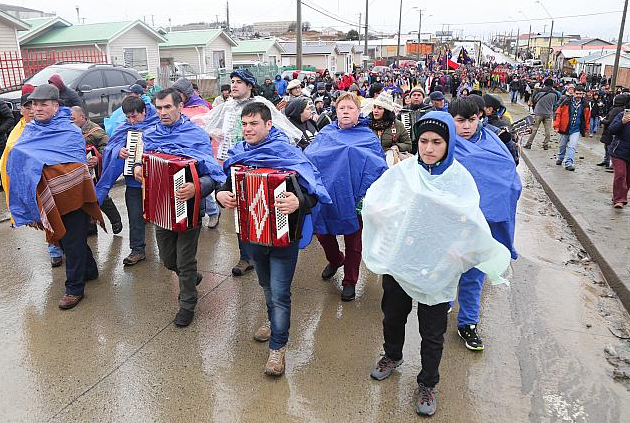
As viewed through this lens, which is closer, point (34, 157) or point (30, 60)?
point (34, 157)

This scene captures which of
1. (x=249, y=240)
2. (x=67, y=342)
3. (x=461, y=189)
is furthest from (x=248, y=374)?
(x=461, y=189)

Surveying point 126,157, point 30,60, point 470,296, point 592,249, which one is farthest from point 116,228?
point 30,60

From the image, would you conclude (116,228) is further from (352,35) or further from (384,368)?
(352,35)

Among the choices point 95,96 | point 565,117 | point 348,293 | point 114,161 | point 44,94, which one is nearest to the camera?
point 44,94

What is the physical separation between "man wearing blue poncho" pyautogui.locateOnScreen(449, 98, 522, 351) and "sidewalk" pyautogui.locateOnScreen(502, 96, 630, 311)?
1.94m

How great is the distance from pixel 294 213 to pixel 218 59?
32.8 meters

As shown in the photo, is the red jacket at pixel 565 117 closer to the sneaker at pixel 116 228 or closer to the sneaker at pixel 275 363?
the sneaker at pixel 116 228

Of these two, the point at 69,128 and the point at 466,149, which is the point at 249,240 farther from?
the point at 69,128

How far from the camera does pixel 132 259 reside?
5.34 metres

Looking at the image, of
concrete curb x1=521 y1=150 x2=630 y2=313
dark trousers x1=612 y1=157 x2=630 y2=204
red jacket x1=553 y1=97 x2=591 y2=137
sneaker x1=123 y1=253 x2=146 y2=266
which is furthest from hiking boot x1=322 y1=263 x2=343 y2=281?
red jacket x1=553 y1=97 x2=591 y2=137

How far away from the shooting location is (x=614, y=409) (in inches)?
125

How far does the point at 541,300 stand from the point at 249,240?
303cm

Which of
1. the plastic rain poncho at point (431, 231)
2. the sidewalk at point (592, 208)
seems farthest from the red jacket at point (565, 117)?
the plastic rain poncho at point (431, 231)

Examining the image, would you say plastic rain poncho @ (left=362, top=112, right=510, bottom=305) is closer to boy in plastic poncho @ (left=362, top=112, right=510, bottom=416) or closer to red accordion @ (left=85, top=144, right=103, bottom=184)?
boy in plastic poncho @ (left=362, top=112, right=510, bottom=416)
